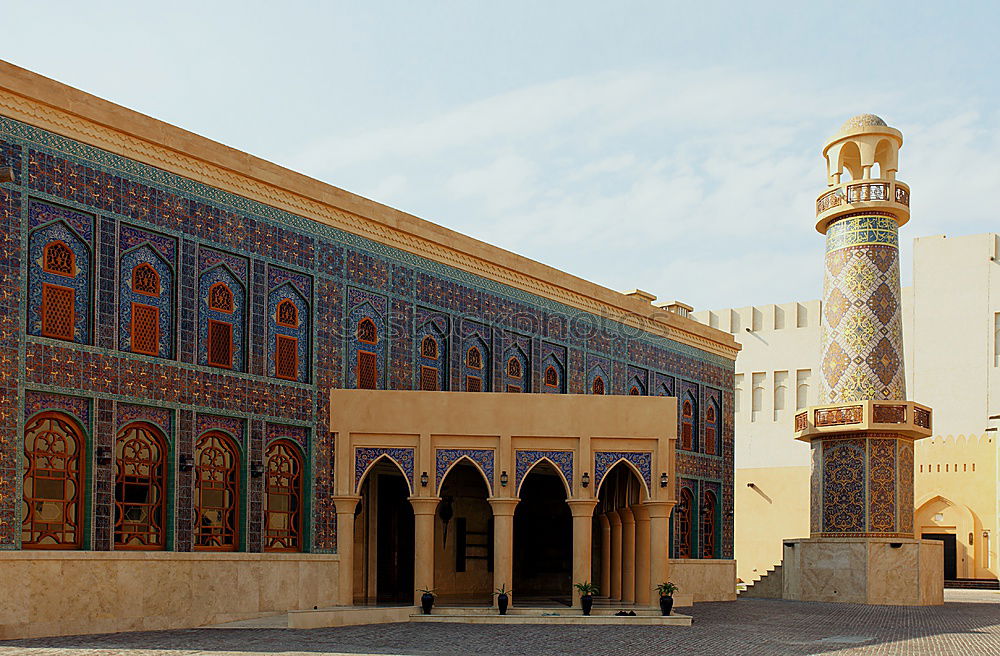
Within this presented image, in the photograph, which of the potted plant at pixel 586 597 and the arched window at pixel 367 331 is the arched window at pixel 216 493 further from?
the potted plant at pixel 586 597

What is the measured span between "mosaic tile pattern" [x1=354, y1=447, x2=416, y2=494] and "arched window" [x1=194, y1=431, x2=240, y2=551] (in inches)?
79.8

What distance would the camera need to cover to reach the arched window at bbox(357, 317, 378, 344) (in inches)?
766

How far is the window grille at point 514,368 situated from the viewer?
23142 mm

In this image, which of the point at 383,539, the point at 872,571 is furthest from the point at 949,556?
the point at 383,539

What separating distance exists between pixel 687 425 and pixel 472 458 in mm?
11857

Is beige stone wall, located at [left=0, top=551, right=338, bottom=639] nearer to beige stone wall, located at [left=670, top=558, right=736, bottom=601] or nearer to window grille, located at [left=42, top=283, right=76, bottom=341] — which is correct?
window grille, located at [left=42, top=283, right=76, bottom=341]

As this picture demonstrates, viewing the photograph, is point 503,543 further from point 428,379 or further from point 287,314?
point 287,314

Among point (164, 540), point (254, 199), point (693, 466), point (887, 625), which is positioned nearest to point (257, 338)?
point (254, 199)

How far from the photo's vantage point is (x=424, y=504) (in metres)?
18.1

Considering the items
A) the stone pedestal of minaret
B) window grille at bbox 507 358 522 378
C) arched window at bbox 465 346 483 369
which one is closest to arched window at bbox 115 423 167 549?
arched window at bbox 465 346 483 369

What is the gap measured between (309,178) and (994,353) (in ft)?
111

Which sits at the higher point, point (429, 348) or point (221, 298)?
point (221, 298)

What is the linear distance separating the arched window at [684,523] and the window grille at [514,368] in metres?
7.00

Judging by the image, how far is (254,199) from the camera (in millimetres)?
17594
